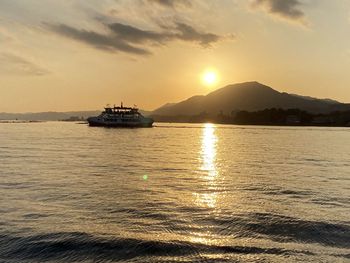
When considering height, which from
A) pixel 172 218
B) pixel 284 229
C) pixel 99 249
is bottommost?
pixel 284 229

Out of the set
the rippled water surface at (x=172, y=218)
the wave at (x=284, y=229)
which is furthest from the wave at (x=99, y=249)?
the wave at (x=284, y=229)

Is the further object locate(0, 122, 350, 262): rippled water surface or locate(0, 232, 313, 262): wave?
locate(0, 122, 350, 262): rippled water surface

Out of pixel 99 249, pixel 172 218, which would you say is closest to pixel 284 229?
pixel 172 218

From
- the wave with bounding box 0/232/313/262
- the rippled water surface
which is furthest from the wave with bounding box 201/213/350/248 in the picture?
the wave with bounding box 0/232/313/262

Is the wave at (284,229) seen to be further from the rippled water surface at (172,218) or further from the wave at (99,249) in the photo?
the wave at (99,249)

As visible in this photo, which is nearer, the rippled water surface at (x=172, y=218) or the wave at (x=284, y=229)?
the rippled water surface at (x=172, y=218)

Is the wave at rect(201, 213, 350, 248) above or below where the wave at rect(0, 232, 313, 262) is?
below

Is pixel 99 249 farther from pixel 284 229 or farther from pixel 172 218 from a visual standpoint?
pixel 284 229

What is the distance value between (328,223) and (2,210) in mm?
21139

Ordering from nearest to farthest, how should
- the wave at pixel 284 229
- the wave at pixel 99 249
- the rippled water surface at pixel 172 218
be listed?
the wave at pixel 99 249 → the rippled water surface at pixel 172 218 → the wave at pixel 284 229

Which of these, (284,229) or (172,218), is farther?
(172,218)

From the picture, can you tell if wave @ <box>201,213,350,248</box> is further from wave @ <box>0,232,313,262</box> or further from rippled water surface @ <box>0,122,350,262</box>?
wave @ <box>0,232,313,262</box>

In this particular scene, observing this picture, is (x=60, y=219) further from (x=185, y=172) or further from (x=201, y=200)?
(x=185, y=172)

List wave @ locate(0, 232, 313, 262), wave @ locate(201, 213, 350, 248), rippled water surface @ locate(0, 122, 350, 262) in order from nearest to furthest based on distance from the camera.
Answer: wave @ locate(0, 232, 313, 262), rippled water surface @ locate(0, 122, 350, 262), wave @ locate(201, 213, 350, 248)
